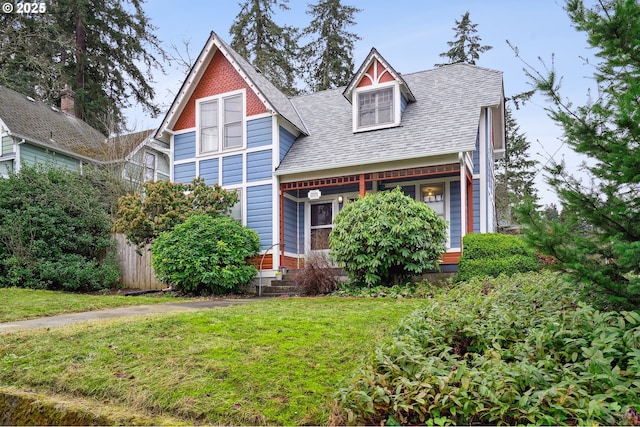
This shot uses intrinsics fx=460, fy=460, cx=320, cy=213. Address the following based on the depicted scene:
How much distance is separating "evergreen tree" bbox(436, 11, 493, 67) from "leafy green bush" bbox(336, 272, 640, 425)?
1087 inches

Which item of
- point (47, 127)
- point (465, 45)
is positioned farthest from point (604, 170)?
point (465, 45)

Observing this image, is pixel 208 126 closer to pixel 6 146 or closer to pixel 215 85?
pixel 215 85

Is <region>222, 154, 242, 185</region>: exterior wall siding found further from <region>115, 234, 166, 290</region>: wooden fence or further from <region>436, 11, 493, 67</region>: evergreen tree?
<region>436, 11, 493, 67</region>: evergreen tree

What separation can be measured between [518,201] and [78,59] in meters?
26.9

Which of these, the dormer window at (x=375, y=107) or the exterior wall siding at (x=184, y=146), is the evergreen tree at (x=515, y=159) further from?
the exterior wall siding at (x=184, y=146)

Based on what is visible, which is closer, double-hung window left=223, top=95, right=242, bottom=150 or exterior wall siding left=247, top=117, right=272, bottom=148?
exterior wall siding left=247, top=117, right=272, bottom=148

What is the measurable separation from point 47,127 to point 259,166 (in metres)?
12.0

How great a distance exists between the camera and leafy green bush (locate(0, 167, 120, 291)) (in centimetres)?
1213

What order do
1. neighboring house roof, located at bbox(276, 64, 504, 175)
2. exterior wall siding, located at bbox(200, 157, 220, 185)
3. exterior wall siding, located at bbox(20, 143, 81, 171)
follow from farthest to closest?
exterior wall siding, located at bbox(20, 143, 81, 171) < exterior wall siding, located at bbox(200, 157, 220, 185) < neighboring house roof, located at bbox(276, 64, 504, 175)

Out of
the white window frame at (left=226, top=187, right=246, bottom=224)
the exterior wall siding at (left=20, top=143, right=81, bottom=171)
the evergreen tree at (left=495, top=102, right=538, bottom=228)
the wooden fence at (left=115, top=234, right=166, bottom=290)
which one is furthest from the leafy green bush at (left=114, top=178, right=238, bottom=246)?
the evergreen tree at (left=495, top=102, right=538, bottom=228)

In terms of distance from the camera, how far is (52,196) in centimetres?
1301

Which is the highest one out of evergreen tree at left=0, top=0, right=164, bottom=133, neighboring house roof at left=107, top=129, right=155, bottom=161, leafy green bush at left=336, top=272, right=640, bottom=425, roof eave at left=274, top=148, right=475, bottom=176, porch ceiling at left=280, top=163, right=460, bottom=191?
evergreen tree at left=0, top=0, right=164, bottom=133

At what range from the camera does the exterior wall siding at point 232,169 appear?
13547 millimetres

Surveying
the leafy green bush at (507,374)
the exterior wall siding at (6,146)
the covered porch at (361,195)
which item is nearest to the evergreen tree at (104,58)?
the exterior wall siding at (6,146)
